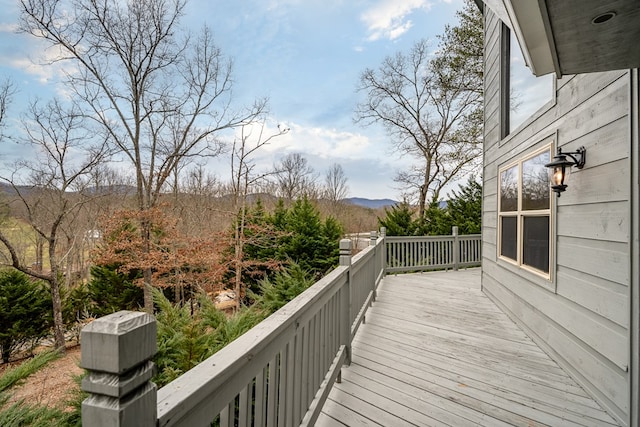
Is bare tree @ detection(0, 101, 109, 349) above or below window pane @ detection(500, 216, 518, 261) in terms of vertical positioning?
above

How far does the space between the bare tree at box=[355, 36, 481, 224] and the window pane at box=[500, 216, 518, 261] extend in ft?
28.9

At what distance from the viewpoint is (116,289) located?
865 cm

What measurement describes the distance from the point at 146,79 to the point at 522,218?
31.9 ft

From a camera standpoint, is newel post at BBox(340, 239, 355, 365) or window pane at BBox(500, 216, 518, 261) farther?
window pane at BBox(500, 216, 518, 261)

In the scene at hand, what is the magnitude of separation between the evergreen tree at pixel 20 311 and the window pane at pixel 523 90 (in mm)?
10355

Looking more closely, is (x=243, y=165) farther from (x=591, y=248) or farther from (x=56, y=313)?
(x=591, y=248)

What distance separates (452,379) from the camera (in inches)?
102

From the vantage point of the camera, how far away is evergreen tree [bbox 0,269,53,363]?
6730 mm

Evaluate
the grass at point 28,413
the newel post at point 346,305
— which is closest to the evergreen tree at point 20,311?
the grass at point 28,413

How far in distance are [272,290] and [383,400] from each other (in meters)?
2.34

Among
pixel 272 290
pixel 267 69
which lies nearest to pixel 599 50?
pixel 272 290

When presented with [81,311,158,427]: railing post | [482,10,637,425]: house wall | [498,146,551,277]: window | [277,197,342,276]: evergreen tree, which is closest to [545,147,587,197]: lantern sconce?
[482,10,637,425]: house wall

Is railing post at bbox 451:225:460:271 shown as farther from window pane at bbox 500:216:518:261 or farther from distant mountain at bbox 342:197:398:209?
distant mountain at bbox 342:197:398:209

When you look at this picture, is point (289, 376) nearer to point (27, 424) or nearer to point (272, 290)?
point (27, 424)
